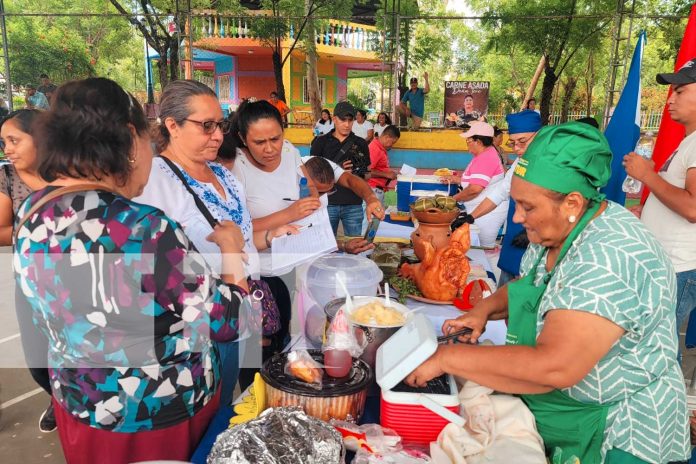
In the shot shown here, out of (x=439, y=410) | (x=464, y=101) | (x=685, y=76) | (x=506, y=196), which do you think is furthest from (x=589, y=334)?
(x=464, y=101)

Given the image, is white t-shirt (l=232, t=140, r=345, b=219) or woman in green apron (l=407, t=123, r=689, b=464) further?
white t-shirt (l=232, t=140, r=345, b=219)

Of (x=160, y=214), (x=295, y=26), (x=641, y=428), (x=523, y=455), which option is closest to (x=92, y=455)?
(x=160, y=214)

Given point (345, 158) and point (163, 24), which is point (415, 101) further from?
point (345, 158)

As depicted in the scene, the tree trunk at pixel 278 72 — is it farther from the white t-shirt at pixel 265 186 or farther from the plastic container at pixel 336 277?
the plastic container at pixel 336 277

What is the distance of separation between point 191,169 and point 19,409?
2.26 meters

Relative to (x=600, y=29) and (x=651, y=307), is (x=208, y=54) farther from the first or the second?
(x=651, y=307)

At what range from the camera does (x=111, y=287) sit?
3.68 ft

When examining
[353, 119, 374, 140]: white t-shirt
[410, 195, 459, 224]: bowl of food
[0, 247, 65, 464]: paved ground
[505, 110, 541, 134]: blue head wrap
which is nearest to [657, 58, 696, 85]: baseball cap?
[505, 110, 541, 134]: blue head wrap

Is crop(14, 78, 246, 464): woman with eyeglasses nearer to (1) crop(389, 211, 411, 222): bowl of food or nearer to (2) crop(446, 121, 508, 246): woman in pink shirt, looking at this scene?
(2) crop(446, 121, 508, 246): woman in pink shirt

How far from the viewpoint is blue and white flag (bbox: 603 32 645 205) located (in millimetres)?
3262

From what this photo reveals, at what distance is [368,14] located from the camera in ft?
60.4

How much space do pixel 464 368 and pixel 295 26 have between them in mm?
16857

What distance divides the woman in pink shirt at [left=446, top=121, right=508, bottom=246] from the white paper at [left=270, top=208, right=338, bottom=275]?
180 cm

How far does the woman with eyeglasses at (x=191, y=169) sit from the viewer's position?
176 cm
